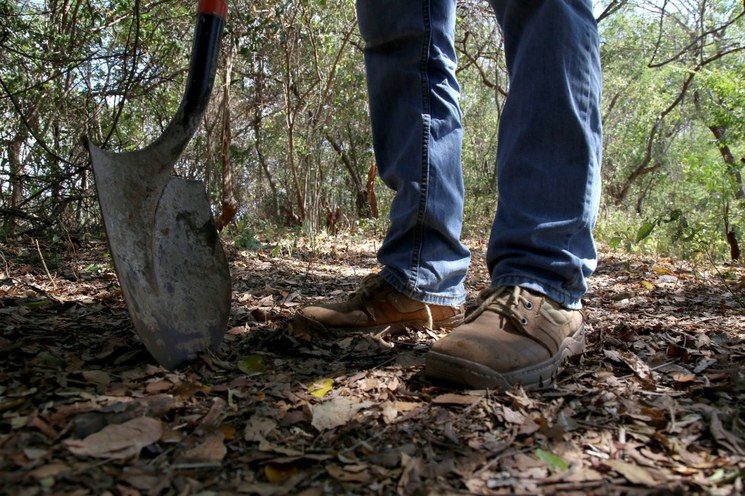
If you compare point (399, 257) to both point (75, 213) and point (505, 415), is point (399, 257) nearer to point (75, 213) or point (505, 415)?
point (505, 415)

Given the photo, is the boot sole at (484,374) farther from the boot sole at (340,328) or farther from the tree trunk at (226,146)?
the tree trunk at (226,146)

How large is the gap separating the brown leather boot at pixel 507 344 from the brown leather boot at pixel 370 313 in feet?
1.25

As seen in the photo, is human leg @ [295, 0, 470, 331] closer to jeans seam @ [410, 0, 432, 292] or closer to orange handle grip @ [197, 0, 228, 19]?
jeans seam @ [410, 0, 432, 292]

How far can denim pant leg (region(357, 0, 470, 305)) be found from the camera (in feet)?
5.52

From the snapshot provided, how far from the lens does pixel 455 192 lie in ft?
5.74

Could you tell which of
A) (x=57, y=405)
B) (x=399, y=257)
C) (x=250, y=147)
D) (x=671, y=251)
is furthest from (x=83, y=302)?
Result: (x=250, y=147)

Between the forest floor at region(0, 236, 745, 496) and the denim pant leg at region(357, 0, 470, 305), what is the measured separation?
0.25m

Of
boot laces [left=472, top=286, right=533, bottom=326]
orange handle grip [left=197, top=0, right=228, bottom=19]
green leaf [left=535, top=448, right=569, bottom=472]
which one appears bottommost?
green leaf [left=535, top=448, right=569, bottom=472]

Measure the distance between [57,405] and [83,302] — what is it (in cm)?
119

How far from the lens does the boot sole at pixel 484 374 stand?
4.00 feet

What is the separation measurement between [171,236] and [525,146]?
989 mm

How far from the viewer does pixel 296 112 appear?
7082 millimetres

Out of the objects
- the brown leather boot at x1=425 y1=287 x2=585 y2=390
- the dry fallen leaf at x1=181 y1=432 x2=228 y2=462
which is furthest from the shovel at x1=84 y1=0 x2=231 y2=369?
the brown leather boot at x1=425 y1=287 x2=585 y2=390

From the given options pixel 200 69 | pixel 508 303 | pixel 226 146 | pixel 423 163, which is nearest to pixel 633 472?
pixel 508 303
